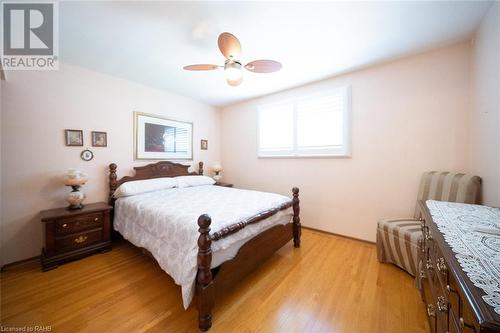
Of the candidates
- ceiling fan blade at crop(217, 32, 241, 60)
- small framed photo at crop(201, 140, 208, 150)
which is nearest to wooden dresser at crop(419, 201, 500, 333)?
ceiling fan blade at crop(217, 32, 241, 60)

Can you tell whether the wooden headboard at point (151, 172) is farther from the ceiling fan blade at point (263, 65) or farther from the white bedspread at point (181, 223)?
the ceiling fan blade at point (263, 65)

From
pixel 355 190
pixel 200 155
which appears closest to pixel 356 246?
pixel 355 190

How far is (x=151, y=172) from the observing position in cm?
315

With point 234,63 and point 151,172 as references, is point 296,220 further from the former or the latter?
point 151,172

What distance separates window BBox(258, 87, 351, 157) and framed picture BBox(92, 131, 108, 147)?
8.43ft

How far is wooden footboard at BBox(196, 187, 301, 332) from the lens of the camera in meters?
1.28

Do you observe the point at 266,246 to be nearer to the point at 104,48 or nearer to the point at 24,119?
the point at 104,48

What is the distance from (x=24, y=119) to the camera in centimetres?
212

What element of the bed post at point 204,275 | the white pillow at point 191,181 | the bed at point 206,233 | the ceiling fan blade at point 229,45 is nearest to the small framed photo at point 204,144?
the white pillow at point 191,181

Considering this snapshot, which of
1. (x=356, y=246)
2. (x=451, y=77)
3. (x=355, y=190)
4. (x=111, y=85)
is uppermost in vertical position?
(x=111, y=85)

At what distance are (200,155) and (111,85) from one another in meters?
1.92

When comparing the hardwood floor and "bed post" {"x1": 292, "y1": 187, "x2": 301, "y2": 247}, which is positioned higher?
"bed post" {"x1": 292, "y1": 187, "x2": 301, "y2": 247}

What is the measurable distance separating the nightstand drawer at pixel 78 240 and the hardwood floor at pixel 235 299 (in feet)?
0.65

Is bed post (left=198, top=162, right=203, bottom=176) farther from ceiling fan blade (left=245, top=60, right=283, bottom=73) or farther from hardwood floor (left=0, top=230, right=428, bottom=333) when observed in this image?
ceiling fan blade (left=245, top=60, right=283, bottom=73)
